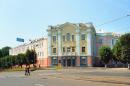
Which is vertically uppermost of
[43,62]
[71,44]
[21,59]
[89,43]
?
[89,43]

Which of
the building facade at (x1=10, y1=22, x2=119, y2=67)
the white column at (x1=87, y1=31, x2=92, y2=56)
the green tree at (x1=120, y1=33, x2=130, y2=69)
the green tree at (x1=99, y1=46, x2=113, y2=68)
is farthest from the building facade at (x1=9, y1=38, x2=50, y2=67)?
the green tree at (x1=120, y1=33, x2=130, y2=69)

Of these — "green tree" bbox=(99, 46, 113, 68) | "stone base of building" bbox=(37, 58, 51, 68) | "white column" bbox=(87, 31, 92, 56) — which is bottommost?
"stone base of building" bbox=(37, 58, 51, 68)

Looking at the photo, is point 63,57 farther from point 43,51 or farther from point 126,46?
point 126,46

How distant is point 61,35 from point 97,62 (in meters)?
13.9

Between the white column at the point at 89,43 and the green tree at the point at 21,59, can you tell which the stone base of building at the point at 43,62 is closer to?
the green tree at the point at 21,59

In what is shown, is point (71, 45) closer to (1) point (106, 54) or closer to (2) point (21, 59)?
(1) point (106, 54)

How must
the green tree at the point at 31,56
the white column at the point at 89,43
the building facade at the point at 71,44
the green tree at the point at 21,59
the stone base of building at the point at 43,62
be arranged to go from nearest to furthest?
1. the white column at the point at 89,43
2. the building facade at the point at 71,44
3. the stone base of building at the point at 43,62
4. the green tree at the point at 31,56
5. the green tree at the point at 21,59

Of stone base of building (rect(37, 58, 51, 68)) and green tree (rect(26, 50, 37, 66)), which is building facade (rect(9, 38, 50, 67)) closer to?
stone base of building (rect(37, 58, 51, 68))

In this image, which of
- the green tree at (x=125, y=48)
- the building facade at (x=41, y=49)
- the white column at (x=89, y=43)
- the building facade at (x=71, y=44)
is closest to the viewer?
the green tree at (x=125, y=48)

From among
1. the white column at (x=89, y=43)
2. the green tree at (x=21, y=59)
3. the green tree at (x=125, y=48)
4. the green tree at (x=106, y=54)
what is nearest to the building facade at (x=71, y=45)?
the white column at (x=89, y=43)

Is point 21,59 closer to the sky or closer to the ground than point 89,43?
closer to the ground

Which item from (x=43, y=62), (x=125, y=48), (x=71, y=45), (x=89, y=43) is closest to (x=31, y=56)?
(x=43, y=62)

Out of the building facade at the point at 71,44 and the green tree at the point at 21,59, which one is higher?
the building facade at the point at 71,44

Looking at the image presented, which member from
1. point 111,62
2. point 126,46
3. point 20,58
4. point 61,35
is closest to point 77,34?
point 61,35
